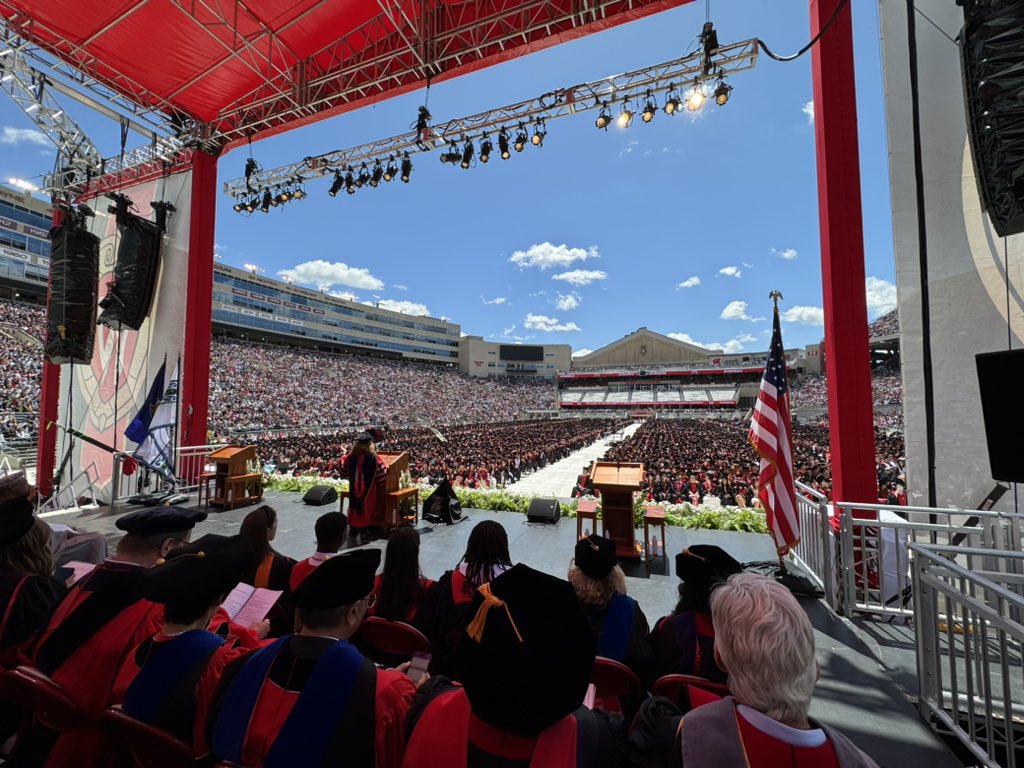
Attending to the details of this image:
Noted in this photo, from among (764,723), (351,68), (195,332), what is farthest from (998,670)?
(195,332)

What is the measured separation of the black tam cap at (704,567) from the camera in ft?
6.98

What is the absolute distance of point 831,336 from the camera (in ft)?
17.4

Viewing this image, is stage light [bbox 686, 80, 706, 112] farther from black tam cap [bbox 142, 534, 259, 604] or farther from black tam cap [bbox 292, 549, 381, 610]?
black tam cap [bbox 142, 534, 259, 604]

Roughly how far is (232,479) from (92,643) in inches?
278

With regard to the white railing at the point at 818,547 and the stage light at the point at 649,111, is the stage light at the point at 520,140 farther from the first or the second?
the white railing at the point at 818,547

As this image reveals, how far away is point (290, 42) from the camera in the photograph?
310 inches

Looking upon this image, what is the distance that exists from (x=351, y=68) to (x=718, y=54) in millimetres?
6576

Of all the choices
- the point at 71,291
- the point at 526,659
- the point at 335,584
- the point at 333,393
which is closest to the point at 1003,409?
the point at 526,659

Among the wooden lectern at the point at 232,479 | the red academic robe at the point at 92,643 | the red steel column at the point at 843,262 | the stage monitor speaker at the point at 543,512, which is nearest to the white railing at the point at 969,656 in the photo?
the red steel column at the point at 843,262

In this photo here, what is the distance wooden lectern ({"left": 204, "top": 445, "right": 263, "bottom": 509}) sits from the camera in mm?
7883

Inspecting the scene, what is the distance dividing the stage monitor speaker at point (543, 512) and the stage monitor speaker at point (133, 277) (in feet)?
31.9

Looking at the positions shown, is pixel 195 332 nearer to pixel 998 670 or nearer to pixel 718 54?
pixel 718 54

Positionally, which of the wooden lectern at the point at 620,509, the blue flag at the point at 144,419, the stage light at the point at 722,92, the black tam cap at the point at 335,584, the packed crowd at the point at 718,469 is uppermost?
the stage light at the point at 722,92

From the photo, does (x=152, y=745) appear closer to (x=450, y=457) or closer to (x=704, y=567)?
(x=704, y=567)
